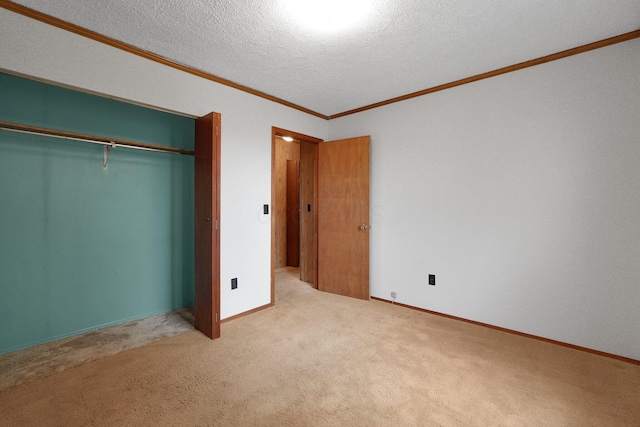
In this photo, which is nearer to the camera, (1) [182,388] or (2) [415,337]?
(1) [182,388]

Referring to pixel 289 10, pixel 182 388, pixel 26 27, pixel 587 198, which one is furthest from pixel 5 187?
pixel 587 198

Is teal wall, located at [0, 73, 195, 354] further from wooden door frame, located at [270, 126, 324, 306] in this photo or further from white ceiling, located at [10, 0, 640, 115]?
wooden door frame, located at [270, 126, 324, 306]

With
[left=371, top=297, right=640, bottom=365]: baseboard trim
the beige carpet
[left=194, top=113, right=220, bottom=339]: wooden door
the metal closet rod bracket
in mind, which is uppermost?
the metal closet rod bracket

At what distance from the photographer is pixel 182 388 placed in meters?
1.83

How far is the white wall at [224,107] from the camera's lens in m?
1.88

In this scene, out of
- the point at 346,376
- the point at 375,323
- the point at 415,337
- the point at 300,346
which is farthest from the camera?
the point at 375,323

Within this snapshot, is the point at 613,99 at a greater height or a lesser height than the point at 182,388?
greater

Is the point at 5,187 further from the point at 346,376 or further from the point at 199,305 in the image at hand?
the point at 346,376

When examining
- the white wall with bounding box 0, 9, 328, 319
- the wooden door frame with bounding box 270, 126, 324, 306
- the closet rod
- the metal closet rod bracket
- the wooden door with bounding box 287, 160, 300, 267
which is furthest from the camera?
the wooden door with bounding box 287, 160, 300, 267

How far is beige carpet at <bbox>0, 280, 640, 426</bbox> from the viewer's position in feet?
5.21

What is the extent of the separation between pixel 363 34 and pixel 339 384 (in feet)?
8.33

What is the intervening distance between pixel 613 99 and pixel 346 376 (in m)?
2.97

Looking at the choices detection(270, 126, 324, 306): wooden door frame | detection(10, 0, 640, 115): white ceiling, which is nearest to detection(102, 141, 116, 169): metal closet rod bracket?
detection(10, 0, 640, 115): white ceiling

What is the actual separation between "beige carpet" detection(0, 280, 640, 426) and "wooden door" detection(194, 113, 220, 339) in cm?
27
